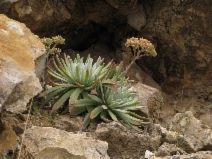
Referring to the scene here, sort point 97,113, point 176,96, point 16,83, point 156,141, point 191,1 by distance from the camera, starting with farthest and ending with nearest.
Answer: point 176,96 → point 191,1 → point 97,113 → point 156,141 → point 16,83

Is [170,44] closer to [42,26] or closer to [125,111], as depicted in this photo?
[42,26]

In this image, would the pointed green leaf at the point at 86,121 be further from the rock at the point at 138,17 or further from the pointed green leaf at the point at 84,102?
the rock at the point at 138,17

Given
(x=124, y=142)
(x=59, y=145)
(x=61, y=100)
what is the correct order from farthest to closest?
(x=61, y=100)
(x=124, y=142)
(x=59, y=145)

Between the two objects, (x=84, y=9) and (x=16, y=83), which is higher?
(x=84, y=9)

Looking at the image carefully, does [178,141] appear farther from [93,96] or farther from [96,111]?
[93,96]

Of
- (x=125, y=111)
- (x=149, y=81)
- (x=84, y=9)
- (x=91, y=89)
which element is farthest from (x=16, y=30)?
(x=149, y=81)

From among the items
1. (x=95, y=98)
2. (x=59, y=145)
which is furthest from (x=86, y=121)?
(x=59, y=145)
